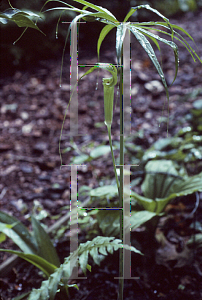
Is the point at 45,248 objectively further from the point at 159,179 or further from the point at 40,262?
the point at 159,179

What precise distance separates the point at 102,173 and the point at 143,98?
928 millimetres

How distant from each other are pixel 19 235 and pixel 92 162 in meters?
0.92

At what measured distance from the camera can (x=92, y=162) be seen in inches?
67.4

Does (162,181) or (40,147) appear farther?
(40,147)

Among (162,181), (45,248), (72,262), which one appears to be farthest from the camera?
(162,181)

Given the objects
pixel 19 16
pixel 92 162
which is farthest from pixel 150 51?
pixel 92 162

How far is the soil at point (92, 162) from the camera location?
2.93ft

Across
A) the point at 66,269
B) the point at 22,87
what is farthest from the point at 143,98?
the point at 66,269

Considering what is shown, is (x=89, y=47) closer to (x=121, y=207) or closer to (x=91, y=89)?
(x=91, y=89)

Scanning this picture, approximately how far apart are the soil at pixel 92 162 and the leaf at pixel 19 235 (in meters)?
0.17

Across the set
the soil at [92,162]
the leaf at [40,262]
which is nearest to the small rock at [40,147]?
the soil at [92,162]

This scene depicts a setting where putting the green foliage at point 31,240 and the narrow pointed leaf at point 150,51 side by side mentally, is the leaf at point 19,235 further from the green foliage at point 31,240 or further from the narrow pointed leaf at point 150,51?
the narrow pointed leaf at point 150,51

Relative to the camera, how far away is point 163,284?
0.88 m

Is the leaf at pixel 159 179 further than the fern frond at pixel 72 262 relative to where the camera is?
Yes
